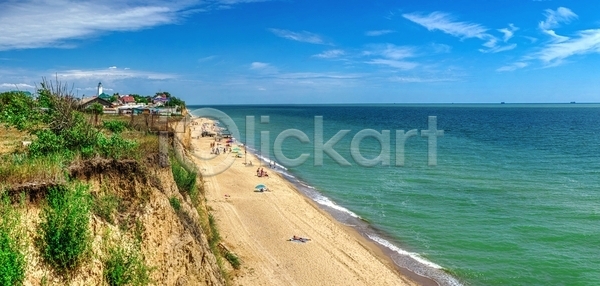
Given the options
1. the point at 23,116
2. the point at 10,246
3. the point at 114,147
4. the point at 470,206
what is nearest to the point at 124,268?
the point at 10,246

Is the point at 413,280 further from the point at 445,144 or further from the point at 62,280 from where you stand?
the point at 445,144

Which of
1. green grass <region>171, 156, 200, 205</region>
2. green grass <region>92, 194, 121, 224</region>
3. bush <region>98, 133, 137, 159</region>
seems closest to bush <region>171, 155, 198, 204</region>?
green grass <region>171, 156, 200, 205</region>

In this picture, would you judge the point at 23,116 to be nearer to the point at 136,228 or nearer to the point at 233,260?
the point at 136,228

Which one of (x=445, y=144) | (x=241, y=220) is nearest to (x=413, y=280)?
(x=241, y=220)

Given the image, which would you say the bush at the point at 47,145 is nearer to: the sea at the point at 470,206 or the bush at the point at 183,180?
the bush at the point at 183,180

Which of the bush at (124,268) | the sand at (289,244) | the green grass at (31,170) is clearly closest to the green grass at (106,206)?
the bush at (124,268)
